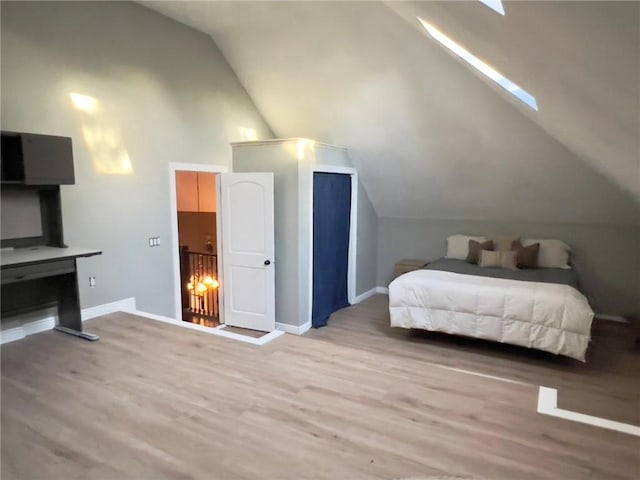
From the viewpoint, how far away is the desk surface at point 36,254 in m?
2.84

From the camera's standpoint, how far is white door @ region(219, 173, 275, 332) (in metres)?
4.73

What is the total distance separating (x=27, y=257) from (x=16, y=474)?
163 cm

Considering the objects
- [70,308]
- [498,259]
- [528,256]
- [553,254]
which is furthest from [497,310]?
[70,308]

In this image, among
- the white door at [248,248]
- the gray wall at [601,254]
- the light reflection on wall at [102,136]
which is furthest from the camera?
the gray wall at [601,254]

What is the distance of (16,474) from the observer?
1.86 m

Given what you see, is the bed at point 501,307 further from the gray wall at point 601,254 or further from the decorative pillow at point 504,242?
the gray wall at point 601,254

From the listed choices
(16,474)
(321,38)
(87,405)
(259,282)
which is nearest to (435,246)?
(259,282)

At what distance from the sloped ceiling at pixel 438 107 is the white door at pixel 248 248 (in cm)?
136

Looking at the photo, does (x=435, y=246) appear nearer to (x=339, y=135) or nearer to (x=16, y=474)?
(x=339, y=135)

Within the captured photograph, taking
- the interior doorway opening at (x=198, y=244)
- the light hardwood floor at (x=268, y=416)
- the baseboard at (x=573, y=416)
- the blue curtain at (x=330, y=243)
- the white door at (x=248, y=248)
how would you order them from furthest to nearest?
the interior doorway opening at (x=198, y=244) → the blue curtain at (x=330, y=243) → the white door at (x=248, y=248) → the baseboard at (x=573, y=416) → the light hardwood floor at (x=268, y=416)

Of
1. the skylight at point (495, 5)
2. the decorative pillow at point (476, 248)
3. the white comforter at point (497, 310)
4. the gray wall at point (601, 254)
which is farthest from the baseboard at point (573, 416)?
the gray wall at point (601, 254)

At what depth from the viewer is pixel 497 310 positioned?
13.6ft

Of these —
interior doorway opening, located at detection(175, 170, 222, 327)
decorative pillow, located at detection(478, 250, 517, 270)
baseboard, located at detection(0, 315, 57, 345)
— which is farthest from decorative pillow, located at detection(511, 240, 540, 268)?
baseboard, located at detection(0, 315, 57, 345)

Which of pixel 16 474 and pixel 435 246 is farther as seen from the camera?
pixel 435 246
